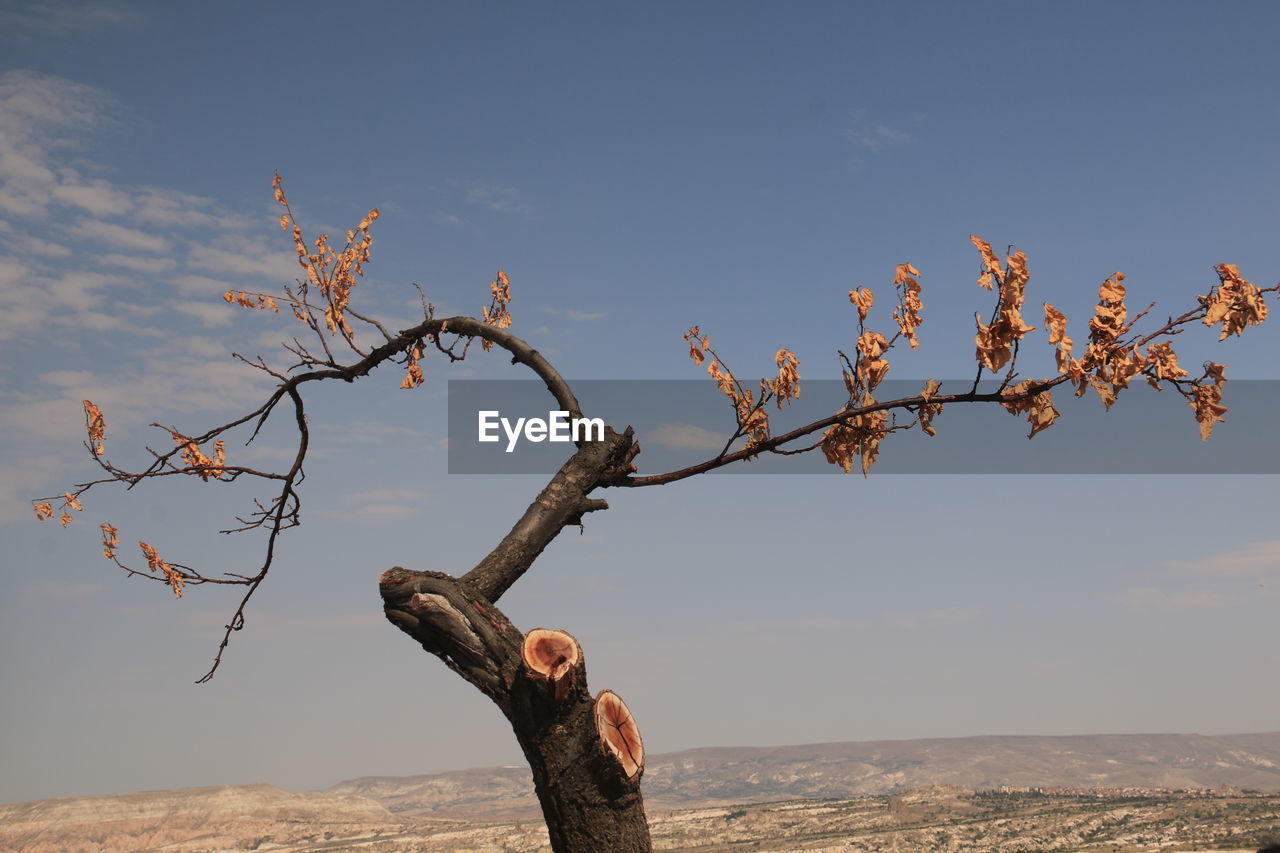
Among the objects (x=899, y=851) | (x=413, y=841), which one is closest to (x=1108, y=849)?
(x=899, y=851)

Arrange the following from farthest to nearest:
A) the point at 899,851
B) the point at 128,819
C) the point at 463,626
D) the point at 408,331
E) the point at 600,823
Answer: the point at 128,819 → the point at 899,851 → the point at 408,331 → the point at 463,626 → the point at 600,823

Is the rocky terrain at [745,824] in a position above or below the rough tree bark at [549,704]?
below

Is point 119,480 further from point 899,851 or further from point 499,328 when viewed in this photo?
point 899,851

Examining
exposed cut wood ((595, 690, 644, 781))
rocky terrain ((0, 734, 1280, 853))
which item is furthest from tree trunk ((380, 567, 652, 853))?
rocky terrain ((0, 734, 1280, 853))

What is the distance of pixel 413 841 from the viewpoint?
95500 millimetres

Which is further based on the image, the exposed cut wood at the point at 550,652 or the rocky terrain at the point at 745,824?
the rocky terrain at the point at 745,824

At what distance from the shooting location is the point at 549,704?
5195mm

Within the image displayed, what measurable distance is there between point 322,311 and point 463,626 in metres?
3.81

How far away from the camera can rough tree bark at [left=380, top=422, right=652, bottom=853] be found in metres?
5.08

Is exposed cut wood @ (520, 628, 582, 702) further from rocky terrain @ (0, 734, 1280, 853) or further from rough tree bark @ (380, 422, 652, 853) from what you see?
rocky terrain @ (0, 734, 1280, 853)

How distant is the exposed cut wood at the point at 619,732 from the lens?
499 cm

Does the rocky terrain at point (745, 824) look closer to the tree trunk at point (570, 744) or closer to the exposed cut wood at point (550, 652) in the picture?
the tree trunk at point (570, 744)

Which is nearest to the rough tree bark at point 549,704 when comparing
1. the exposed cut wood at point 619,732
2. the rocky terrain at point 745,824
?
the exposed cut wood at point 619,732

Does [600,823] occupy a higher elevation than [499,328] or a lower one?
lower
